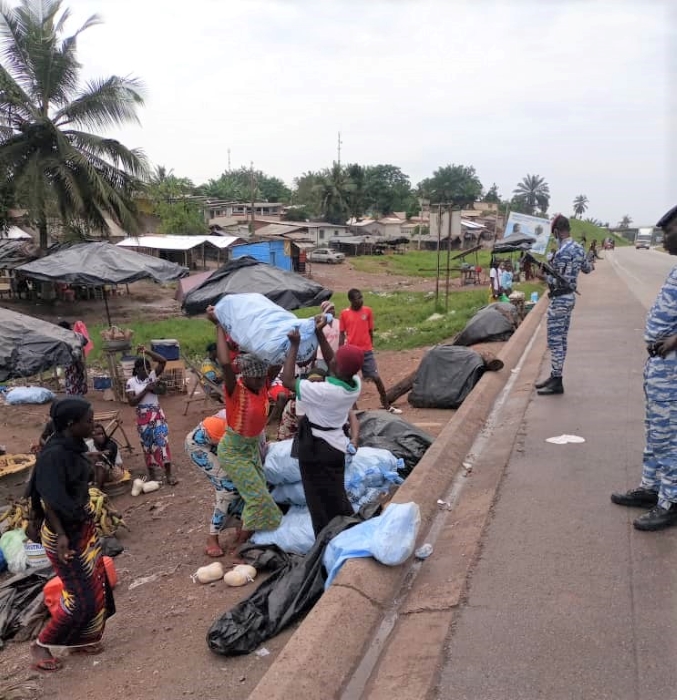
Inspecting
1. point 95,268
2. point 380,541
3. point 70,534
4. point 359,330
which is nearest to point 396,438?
point 380,541

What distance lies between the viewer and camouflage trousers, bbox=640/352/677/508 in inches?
135

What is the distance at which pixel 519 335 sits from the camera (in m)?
11.3

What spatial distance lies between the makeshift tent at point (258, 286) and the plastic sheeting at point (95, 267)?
3927 millimetres

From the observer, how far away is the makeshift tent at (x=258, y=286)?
8.34 meters

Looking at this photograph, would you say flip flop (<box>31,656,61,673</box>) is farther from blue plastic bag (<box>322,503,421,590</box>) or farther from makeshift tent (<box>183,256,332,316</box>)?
makeshift tent (<box>183,256,332,316</box>)

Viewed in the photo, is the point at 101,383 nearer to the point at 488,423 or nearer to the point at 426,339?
the point at 426,339

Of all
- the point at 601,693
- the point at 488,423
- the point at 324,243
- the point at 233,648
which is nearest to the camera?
the point at 601,693

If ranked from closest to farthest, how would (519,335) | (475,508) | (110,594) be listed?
(110,594), (475,508), (519,335)

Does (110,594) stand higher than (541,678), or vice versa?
(541,678)

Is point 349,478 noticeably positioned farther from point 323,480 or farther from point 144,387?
point 144,387

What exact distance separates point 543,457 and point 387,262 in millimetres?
37682

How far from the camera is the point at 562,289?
6418 mm

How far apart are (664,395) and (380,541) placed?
1775 millimetres

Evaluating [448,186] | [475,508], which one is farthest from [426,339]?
[448,186]
